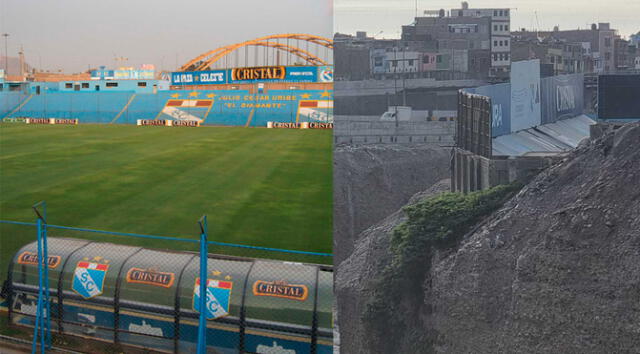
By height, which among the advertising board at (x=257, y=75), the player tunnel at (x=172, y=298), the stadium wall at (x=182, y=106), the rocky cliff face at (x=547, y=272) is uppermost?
the advertising board at (x=257, y=75)

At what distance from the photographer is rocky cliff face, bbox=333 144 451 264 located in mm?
1919

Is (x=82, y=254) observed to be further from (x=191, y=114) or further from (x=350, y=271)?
(x=191, y=114)

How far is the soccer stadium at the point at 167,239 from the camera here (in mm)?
3709

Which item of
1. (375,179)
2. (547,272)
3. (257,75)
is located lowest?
(547,272)

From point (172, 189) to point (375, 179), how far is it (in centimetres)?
854

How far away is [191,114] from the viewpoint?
90.6 ft

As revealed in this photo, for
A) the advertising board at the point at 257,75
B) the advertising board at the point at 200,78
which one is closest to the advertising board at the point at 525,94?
the advertising board at the point at 257,75

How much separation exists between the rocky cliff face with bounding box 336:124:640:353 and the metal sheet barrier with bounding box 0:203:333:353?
1.57 metres

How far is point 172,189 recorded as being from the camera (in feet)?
33.2

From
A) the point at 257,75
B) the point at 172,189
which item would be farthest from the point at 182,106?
the point at 172,189

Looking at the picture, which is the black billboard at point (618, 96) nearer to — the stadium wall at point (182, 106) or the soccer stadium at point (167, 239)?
the soccer stadium at point (167, 239)

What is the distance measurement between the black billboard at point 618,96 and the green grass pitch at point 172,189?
11.9 feet

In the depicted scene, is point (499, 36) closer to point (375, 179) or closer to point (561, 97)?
point (561, 97)

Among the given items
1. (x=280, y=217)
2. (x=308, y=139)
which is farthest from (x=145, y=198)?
(x=308, y=139)
